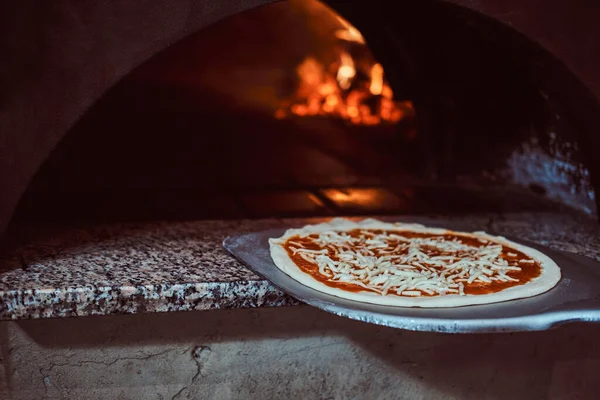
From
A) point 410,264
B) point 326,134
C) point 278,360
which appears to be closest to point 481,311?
point 410,264

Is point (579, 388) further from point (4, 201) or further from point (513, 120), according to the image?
point (4, 201)

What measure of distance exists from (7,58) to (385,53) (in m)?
1.34

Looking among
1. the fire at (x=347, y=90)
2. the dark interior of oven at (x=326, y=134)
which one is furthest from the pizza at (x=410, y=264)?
the fire at (x=347, y=90)

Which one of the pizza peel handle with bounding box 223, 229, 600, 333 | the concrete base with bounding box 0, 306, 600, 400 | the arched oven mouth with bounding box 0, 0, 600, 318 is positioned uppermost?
the arched oven mouth with bounding box 0, 0, 600, 318

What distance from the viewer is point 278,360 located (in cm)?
149

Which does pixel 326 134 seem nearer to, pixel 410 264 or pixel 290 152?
pixel 290 152

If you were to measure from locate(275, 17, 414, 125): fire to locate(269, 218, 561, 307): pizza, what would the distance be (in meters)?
0.99

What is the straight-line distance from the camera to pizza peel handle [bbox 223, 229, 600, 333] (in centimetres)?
108

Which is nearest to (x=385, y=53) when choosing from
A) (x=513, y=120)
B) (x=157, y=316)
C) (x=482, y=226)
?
(x=513, y=120)

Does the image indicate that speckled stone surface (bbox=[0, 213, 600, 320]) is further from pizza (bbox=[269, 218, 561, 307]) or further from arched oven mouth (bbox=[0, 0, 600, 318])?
pizza (bbox=[269, 218, 561, 307])

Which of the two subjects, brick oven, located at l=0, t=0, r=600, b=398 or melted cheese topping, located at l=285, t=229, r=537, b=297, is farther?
brick oven, located at l=0, t=0, r=600, b=398

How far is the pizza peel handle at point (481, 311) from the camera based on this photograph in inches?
42.4

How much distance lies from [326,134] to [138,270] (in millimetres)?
1457

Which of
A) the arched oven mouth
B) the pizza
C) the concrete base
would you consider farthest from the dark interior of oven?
the concrete base
